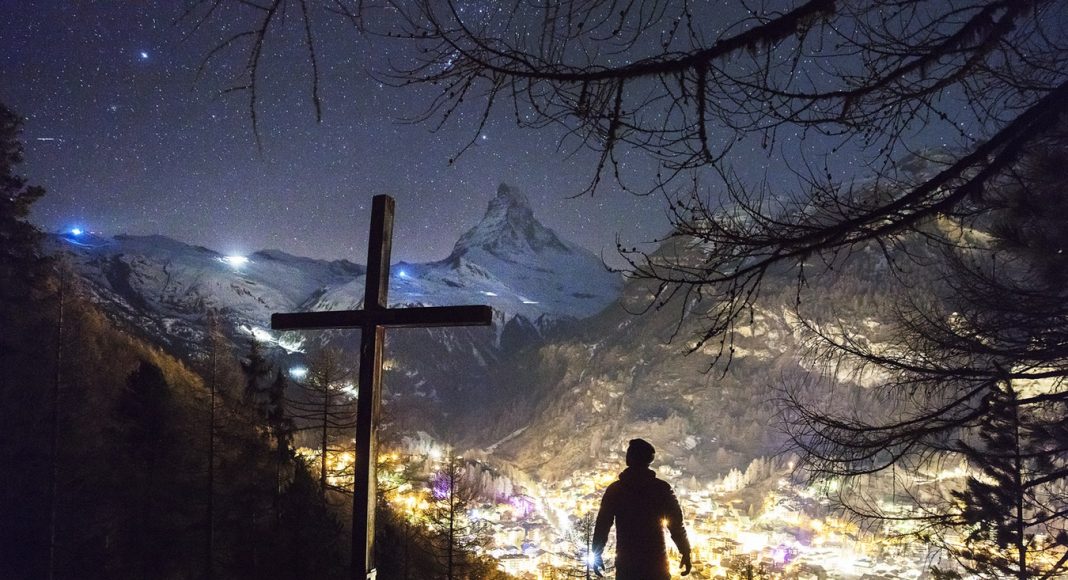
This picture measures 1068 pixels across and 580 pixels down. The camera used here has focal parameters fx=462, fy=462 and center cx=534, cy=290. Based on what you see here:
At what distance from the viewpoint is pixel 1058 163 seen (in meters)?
4.79

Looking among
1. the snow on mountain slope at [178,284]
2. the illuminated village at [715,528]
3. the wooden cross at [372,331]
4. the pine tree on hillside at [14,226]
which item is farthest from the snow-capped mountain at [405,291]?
the wooden cross at [372,331]

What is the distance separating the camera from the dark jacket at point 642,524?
312 cm

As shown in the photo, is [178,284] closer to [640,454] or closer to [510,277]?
[510,277]

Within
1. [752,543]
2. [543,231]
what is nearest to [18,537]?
[752,543]

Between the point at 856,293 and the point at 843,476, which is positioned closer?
the point at 843,476

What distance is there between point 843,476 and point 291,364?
249 feet

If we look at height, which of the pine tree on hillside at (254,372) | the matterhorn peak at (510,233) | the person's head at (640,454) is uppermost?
the matterhorn peak at (510,233)

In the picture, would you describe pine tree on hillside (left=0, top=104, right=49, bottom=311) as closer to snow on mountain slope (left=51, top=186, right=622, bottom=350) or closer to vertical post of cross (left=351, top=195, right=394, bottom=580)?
snow on mountain slope (left=51, top=186, right=622, bottom=350)

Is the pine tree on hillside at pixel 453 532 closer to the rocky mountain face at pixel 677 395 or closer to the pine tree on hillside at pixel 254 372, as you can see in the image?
the pine tree on hillside at pixel 254 372

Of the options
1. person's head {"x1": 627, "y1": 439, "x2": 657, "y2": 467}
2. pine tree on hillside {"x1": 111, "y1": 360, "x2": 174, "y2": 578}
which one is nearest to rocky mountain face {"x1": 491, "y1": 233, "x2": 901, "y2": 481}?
pine tree on hillside {"x1": 111, "y1": 360, "x2": 174, "y2": 578}

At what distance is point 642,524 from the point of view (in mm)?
3180

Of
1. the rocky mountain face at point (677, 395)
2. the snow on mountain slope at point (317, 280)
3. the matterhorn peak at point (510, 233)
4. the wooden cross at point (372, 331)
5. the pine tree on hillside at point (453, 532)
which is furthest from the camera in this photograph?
the matterhorn peak at point (510, 233)

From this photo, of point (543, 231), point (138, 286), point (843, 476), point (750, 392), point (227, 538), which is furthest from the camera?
point (543, 231)

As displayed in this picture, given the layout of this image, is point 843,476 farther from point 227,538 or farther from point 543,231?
point 543,231
